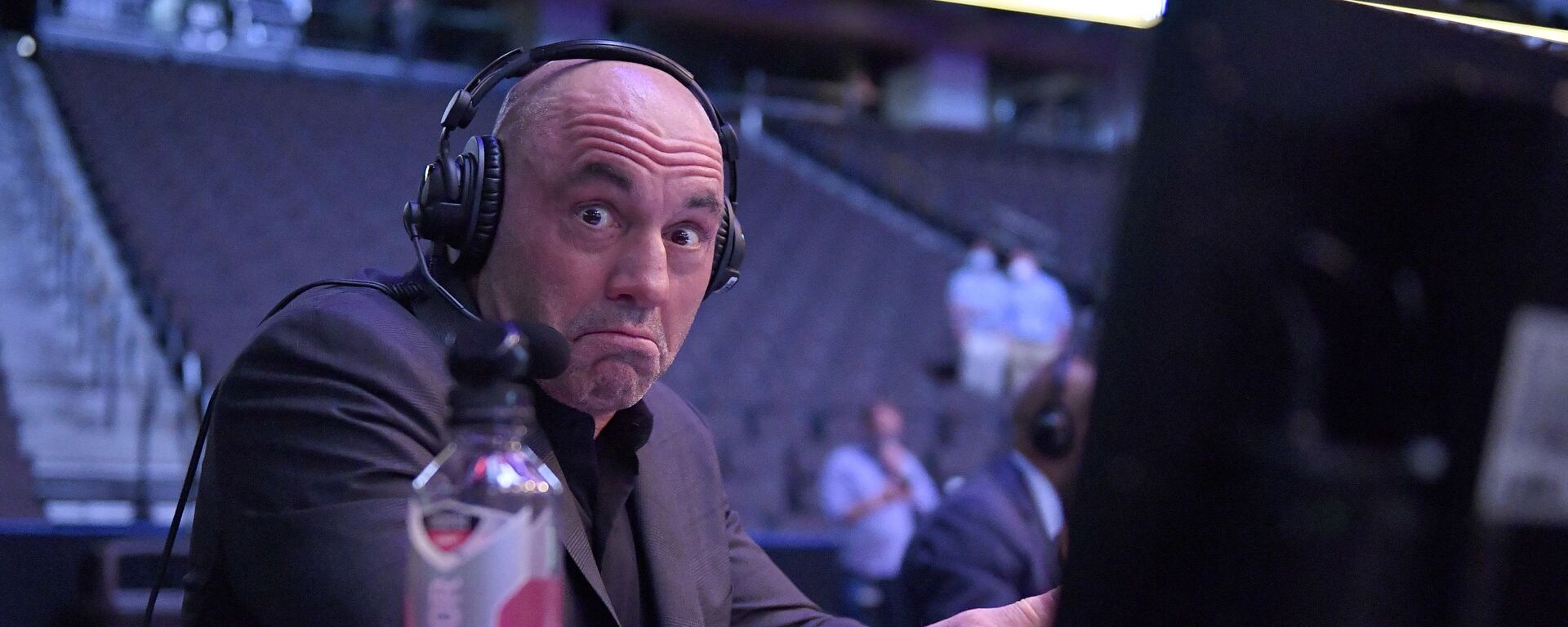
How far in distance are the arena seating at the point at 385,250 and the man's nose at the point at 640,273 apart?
5662 millimetres

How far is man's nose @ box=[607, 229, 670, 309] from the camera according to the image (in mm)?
1078

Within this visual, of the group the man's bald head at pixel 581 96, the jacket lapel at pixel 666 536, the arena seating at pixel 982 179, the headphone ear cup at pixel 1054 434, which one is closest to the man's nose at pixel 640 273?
the man's bald head at pixel 581 96

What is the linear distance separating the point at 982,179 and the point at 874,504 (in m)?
7.92

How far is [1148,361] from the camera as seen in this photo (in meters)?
0.59

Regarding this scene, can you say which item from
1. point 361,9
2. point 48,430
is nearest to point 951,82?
point 361,9

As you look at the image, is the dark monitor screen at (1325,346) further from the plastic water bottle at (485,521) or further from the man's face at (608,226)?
the man's face at (608,226)

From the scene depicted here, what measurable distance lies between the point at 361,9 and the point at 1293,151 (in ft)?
42.2

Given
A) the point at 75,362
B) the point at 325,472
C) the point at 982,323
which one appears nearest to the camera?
the point at 325,472

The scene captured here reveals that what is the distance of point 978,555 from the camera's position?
2379 millimetres

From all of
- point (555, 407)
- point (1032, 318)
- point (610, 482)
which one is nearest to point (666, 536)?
point (610, 482)

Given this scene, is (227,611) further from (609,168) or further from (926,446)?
(926,446)

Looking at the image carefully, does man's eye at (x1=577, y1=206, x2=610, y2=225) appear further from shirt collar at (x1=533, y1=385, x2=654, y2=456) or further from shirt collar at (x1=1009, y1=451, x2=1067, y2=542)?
shirt collar at (x1=1009, y1=451, x2=1067, y2=542)

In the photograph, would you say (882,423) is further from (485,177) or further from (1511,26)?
(1511,26)

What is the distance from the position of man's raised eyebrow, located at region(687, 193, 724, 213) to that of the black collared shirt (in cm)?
21
